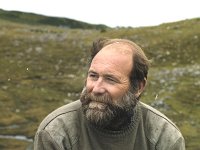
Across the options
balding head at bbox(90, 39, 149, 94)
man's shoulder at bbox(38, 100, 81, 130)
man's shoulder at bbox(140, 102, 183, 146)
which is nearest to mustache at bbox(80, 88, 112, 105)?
man's shoulder at bbox(38, 100, 81, 130)

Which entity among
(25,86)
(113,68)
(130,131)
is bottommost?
(25,86)

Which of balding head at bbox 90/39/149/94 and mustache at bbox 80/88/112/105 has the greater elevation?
balding head at bbox 90/39/149/94

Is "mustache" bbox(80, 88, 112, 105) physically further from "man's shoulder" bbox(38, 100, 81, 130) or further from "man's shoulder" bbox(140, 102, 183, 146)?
"man's shoulder" bbox(140, 102, 183, 146)

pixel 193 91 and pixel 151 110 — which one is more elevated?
pixel 151 110

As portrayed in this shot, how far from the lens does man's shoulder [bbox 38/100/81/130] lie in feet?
28.0

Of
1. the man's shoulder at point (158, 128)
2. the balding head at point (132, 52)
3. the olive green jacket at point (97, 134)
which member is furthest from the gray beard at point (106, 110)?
the man's shoulder at point (158, 128)

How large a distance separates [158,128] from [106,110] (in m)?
1.17

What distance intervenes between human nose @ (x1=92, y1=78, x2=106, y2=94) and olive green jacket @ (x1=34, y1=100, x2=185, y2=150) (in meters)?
0.57

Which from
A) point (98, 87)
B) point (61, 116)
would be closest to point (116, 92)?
point (98, 87)

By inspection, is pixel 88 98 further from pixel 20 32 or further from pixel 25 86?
pixel 20 32

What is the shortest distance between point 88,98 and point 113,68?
607mm

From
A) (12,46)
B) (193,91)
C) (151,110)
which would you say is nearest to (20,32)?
(12,46)

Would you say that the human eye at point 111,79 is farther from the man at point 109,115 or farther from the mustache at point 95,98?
the mustache at point 95,98

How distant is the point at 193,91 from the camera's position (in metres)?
74.6
